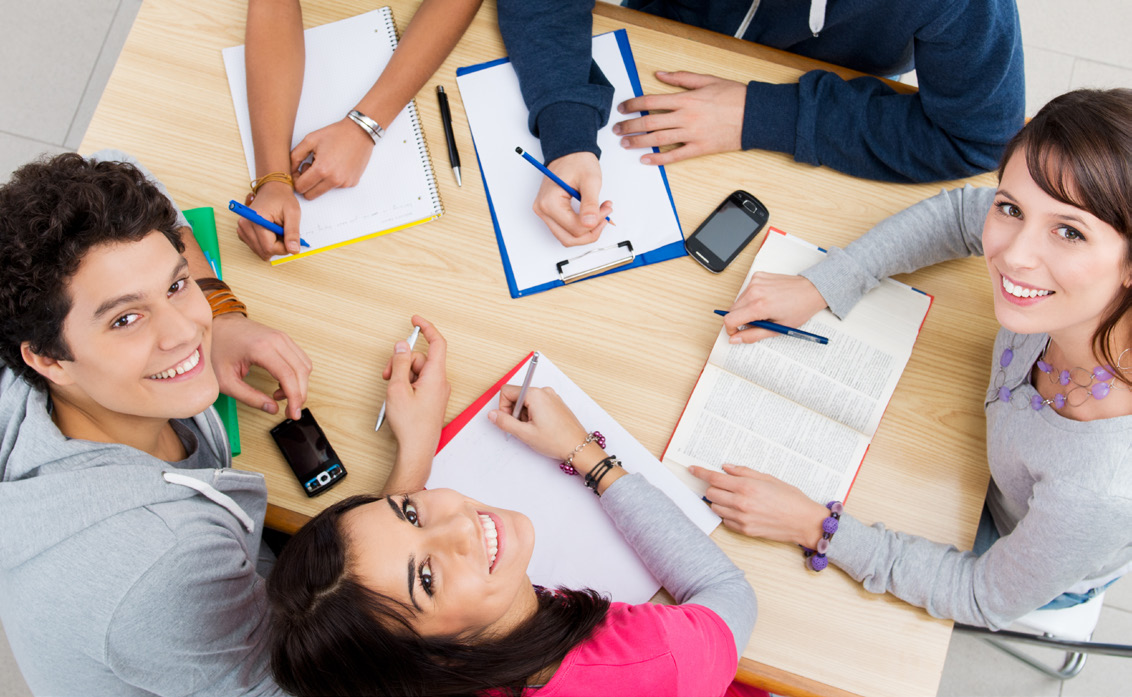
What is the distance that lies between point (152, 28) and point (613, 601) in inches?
49.5

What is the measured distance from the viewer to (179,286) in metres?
1.01

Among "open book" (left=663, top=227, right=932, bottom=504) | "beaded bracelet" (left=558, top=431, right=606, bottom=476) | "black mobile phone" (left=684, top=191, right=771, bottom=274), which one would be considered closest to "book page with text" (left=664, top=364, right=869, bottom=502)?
"open book" (left=663, top=227, right=932, bottom=504)

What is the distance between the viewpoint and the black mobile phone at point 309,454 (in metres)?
1.08

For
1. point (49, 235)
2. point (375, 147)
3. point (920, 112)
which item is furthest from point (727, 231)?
point (49, 235)

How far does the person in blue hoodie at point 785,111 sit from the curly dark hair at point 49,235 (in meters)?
0.60

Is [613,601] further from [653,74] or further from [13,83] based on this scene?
[13,83]

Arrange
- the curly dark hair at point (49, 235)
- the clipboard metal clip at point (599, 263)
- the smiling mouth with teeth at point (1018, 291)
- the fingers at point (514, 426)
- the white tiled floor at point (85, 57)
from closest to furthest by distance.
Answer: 1. the curly dark hair at point (49, 235)
2. the smiling mouth with teeth at point (1018, 291)
3. the fingers at point (514, 426)
4. the clipboard metal clip at point (599, 263)
5. the white tiled floor at point (85, 57)

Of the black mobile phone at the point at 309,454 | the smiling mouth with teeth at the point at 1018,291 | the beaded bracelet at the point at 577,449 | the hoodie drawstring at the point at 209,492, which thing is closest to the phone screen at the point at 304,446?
the black mobile phone at the point at 309,454

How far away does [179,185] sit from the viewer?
120cm

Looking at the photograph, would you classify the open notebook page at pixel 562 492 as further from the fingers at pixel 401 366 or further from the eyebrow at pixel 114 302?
the eyebrow at pixel 114 302

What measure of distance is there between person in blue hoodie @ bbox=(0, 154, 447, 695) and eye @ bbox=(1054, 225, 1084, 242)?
1.16m

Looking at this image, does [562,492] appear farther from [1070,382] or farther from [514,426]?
[1070,382]

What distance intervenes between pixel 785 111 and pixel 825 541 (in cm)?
71

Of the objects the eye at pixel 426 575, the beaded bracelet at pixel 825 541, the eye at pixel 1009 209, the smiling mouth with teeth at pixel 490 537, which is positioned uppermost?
the eye at pixel 1009 209
